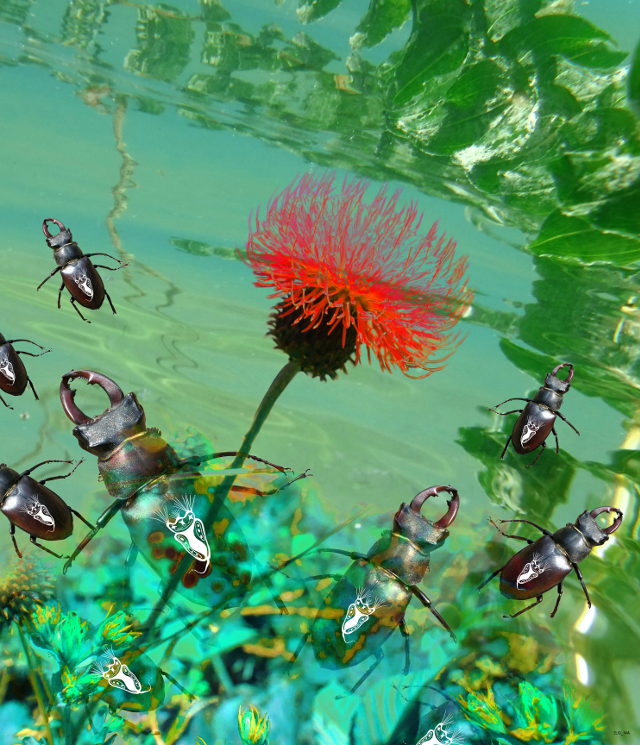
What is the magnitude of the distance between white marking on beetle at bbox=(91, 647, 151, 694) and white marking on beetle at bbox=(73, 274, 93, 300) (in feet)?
1.69

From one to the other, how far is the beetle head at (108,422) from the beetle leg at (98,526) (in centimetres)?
11

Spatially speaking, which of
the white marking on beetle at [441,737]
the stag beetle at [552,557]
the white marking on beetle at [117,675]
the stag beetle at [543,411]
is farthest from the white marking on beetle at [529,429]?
the white marking on beetle at [117,675]

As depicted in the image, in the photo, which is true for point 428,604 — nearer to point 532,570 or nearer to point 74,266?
point 532,570

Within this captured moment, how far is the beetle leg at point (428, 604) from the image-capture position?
2.80 ft

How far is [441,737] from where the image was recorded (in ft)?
2.81

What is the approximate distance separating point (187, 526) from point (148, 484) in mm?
68

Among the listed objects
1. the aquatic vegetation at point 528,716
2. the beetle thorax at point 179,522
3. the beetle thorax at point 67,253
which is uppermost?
the beetle thorax at point 67,253

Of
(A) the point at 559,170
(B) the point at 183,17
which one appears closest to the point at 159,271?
(B) the point at 183,17

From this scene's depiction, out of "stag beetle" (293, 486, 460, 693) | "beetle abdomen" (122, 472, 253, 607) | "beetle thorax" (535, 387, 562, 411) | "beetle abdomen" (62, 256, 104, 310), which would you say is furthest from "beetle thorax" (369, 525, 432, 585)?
"beetle abdomen" (62, 256, 104, 310)

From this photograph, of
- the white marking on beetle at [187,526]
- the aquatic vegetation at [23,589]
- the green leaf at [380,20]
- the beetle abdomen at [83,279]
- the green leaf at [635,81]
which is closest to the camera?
the white marking on beetle at [187,526]

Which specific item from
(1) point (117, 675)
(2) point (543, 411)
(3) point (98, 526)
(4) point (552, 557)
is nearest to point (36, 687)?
(1) point (117, 675)

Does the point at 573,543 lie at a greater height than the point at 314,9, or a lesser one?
lesser

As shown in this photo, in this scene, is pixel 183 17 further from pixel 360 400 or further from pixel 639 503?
pixel 639 503

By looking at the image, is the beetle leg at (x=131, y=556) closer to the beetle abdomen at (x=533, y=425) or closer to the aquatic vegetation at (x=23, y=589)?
the aquatic vegetation at (x=23, y=589)
